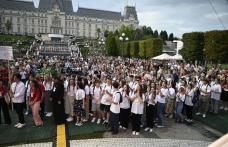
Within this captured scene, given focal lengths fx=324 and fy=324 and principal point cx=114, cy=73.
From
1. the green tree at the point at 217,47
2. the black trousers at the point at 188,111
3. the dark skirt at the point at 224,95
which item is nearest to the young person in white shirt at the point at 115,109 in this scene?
the black trousers at the point at 188,111

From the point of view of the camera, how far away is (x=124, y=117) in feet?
38.4

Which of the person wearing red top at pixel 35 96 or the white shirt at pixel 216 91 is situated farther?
the white shirt at pixel 216 91

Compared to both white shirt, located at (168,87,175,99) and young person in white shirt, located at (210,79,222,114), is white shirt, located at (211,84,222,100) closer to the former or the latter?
young person in white shirt, located at (210,79,222,114)

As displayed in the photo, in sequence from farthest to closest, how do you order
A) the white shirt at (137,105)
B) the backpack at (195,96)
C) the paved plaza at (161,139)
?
the backpack at (195,96), the white shirt at (137,105), the paved plaza at (161,139)

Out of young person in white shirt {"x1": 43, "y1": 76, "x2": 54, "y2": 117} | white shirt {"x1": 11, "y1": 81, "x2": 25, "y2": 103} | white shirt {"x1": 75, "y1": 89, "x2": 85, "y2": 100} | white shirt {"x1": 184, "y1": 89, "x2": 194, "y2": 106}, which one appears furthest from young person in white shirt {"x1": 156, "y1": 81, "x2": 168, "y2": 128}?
white shirt {"x1": 11, "y1": 81, "x2": 25, "y2": 103}

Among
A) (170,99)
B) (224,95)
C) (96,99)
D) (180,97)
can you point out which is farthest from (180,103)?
(224,95)

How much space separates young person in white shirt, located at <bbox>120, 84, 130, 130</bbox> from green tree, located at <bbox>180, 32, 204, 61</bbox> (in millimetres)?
28658

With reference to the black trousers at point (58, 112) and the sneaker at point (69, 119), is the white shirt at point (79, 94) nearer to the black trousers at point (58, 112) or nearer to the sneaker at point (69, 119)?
the black trousers at point (58, 112)

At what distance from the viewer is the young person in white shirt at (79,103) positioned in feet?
39.7

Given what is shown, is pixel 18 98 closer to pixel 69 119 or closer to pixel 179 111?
pixel 69 119

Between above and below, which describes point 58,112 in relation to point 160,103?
below

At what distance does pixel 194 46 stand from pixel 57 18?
121338 millimetres

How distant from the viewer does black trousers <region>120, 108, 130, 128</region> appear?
11641 millimetres

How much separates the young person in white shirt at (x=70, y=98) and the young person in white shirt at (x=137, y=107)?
2.49 meters
